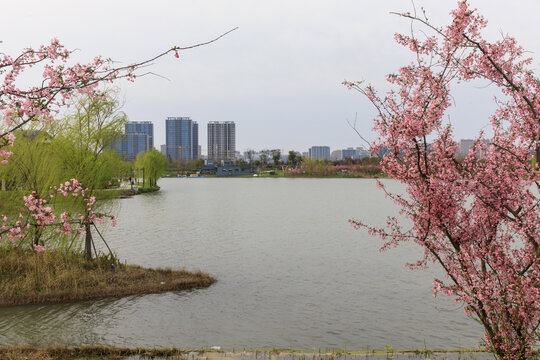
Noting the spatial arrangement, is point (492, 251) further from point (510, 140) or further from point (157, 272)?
point (157, 272)

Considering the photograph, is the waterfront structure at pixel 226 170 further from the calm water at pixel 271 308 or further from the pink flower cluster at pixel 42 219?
the pink flower cluster at pixel 42 219

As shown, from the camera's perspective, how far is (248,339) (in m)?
12.2

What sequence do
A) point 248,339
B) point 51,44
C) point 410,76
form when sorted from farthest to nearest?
point 248,339, point 410,76, point 51,44

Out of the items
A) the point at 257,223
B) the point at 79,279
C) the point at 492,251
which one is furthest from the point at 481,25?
the point at 257,223

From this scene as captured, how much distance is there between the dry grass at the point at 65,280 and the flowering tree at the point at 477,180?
1230 centimetres

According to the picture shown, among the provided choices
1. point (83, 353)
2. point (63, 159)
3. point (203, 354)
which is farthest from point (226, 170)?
point (203, 354)

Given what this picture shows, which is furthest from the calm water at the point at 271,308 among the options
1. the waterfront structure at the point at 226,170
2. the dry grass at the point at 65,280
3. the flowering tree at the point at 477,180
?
the waterfront structure at the point at 226,170

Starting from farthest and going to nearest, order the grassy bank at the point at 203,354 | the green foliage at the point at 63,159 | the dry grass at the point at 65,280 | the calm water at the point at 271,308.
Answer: the green foliage at the point at 63,159
the dry grass at the point at 65,280
the calm water at the point at 271,308
the grassy bank at the point at 203,354

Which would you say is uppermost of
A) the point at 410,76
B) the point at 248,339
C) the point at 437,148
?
the point at 410,76

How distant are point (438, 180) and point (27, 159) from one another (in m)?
16.1

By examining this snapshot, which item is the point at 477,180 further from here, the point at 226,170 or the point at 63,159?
the point at 226,170

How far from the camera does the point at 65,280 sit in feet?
50.7

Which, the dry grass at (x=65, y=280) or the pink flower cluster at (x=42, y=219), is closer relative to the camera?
the pink flower cluster at (x=42, y=219)

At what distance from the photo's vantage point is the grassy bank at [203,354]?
29.5 ft
